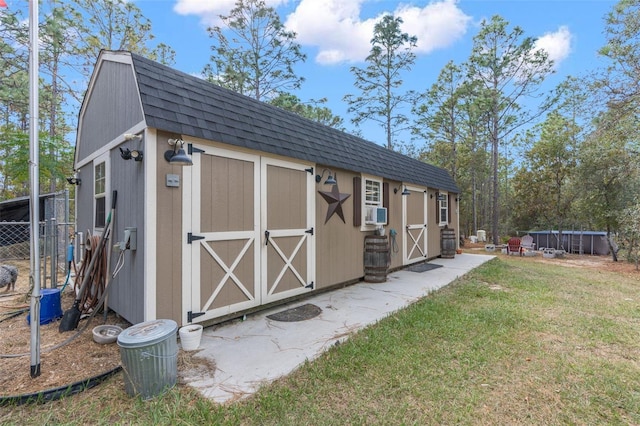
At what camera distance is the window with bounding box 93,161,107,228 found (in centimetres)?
412

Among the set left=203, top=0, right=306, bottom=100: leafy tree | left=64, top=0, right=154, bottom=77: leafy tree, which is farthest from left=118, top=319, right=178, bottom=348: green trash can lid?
left=203, top=0, right=306, bottom=100: leafy tree

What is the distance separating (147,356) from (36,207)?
154 cm

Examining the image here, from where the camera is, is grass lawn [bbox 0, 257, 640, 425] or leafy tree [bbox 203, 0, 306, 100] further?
leafy tree [bbox 203, 0, 306, 100]

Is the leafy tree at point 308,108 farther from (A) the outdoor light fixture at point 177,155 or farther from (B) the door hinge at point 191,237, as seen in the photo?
(B) the door hinge at point 191,237

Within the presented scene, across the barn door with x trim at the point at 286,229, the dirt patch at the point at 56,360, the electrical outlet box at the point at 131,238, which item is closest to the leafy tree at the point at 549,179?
the barn door with x trim at the point at 286,229

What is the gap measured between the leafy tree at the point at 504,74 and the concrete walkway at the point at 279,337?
39.9 feet

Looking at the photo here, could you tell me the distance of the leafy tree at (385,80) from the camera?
50.7 ft

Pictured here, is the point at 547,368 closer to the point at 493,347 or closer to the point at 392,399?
the point at 493,347

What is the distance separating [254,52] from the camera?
1388 cm

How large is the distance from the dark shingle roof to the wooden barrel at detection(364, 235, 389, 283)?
4.69ft

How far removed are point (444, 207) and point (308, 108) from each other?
32.2ft

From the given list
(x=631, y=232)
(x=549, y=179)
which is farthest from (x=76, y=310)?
(x=549, y=179)

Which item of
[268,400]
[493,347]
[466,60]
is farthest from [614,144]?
[268,400]

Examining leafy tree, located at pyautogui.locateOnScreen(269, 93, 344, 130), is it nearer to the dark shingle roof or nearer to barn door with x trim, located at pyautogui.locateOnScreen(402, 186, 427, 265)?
barn door with x trim, located at pyautogui.locateOnScreen(402, 186, 427, 265)
